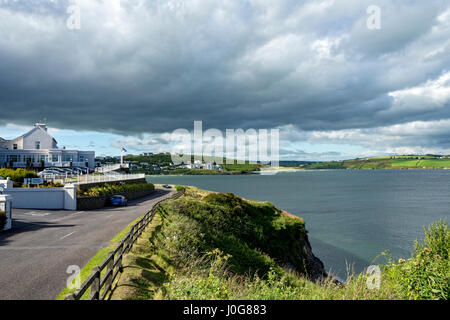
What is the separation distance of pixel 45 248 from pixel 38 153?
62138 mm

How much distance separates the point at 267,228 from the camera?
33781 mm

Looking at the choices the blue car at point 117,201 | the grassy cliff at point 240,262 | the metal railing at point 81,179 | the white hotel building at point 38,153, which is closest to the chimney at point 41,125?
the white hotel building at point 38,153

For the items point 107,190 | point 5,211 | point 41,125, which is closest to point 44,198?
point 107,190

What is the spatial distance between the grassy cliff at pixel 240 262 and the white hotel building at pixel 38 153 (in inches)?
1885

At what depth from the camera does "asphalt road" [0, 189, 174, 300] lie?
33.3 feet

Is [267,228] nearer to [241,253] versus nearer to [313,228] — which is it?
[241,253]

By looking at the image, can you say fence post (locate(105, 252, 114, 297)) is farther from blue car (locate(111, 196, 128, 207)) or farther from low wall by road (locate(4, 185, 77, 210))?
blue car (locate(111, 196, 128, 207))

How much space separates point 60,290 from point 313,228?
47105 millimetres

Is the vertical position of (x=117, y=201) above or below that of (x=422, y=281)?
below

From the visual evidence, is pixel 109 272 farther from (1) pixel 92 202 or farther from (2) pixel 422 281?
(1) pixel 92 202

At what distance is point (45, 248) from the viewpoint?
612 inches

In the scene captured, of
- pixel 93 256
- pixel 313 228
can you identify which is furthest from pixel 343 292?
pixel 313 228

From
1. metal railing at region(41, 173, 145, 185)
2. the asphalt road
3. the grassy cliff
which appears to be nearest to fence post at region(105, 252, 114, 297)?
the grassy cliff

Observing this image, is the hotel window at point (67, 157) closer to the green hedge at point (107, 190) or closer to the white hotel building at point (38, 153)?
the white hotel building at point (38, 153)
